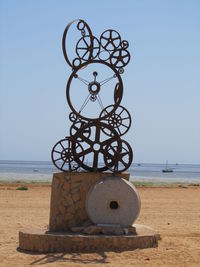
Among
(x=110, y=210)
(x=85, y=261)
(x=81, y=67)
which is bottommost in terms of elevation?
(x=85, y=261)

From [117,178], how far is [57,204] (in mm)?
1590

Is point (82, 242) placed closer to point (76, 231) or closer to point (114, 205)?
point (76, 231)

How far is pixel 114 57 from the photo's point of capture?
14492 mm

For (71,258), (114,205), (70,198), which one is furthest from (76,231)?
(71,258)

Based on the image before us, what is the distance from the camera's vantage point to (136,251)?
1234cm

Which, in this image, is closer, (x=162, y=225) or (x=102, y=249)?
(x=102, y=249)

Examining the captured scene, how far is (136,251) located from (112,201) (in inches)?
57.5

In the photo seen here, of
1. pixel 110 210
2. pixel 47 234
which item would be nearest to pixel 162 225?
pixel 110 210

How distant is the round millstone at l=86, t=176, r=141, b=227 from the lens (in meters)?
13.2

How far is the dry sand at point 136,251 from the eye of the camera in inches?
458

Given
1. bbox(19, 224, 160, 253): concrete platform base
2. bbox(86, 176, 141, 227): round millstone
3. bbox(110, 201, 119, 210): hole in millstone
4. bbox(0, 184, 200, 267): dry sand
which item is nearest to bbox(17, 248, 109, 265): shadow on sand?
bbox(0, 184, 200, 267): dry sand

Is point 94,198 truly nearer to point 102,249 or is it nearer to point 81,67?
point 102,249

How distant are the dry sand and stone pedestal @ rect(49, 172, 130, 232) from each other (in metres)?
0.85

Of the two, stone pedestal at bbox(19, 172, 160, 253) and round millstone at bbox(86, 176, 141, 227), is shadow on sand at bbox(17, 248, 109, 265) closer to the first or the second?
stone pedestal at bbox(19, 172, 160, 253)
